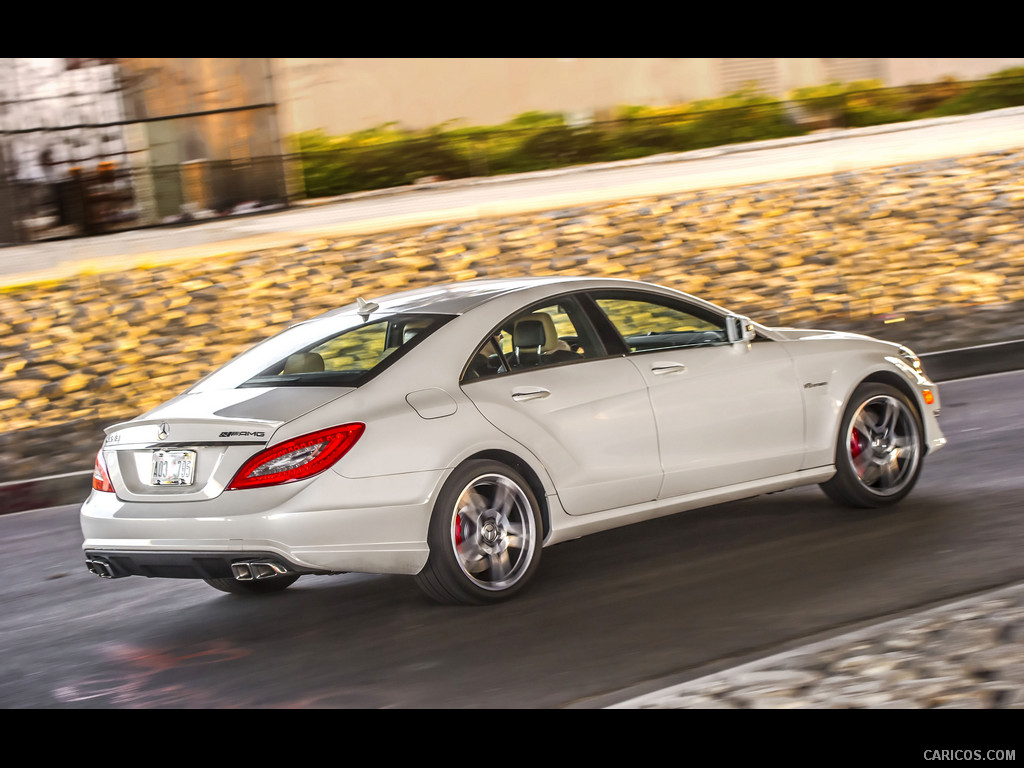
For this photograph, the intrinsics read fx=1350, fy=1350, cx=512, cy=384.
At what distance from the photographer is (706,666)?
208 inches

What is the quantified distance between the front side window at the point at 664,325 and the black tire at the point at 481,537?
118 centimetres

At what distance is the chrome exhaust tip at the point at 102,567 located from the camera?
6293mm

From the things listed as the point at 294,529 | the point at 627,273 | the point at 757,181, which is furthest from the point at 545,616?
the point at 757,181

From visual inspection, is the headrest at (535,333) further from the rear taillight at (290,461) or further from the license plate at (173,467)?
the license plate at (173,467)

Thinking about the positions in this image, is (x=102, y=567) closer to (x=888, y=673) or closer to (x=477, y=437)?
(x=477, y=437)

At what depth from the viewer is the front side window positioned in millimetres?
7207

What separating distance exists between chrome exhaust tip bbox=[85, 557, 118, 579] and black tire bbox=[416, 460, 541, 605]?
1429 mm

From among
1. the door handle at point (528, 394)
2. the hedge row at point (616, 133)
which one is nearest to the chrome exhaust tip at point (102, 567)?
the door handle at point (528, 394)

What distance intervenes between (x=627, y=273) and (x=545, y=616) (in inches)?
501

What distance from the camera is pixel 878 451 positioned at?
7883mm
